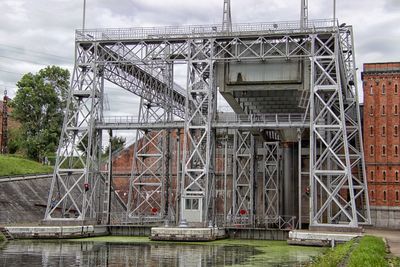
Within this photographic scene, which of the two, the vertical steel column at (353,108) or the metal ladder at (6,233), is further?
the vertical steel column at (353,108)

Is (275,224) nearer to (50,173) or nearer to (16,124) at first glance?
(50,173)

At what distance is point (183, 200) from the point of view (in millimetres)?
42438

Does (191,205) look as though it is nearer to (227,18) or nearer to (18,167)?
(227,18)

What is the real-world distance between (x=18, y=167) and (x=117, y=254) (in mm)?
31403

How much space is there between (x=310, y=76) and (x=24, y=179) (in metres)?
28.0

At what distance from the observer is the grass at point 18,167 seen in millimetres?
56188

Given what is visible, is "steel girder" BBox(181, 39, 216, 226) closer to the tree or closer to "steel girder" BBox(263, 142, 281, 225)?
"steel girder" BBox(263, 142, 281, 225)

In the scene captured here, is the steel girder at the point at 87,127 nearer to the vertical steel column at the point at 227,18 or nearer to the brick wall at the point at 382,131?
the vertical steel column at the point at 227,18

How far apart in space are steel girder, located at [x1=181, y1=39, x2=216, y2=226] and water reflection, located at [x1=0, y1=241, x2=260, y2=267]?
6892mm

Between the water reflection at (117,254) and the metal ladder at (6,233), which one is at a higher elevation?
the metal ladder at (6,233)

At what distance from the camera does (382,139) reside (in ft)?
196

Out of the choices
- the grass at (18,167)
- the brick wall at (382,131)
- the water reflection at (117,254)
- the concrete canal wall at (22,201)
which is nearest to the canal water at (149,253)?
the water reflection at (117,254)

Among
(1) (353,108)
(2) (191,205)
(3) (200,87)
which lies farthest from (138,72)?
(1) (353,108)

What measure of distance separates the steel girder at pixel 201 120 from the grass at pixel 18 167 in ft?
66.4
